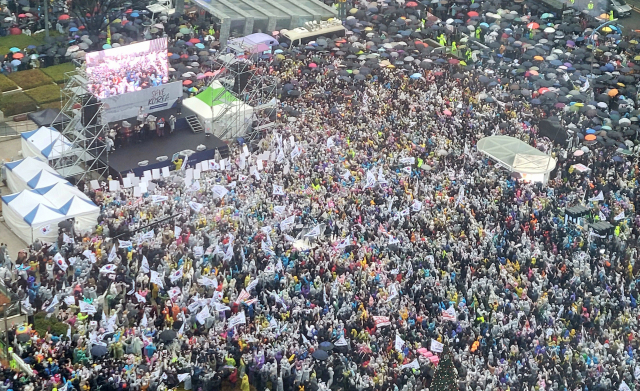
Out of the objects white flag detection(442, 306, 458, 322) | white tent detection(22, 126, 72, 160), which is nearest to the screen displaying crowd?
white tent detection(22, 126, 72, 160)

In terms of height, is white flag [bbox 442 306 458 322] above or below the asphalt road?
above

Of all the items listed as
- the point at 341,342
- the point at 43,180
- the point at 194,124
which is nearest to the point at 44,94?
the point at 194,124

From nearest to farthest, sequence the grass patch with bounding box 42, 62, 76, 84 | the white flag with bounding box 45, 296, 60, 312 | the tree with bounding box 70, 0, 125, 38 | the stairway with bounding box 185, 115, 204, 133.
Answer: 1. the white flag with bounding box 45, 296, 60, 312
2. the stairway with bounding box 185, 115, 204, 133
3. the grass patch with bounding box 42, 62, 76, 84
4. the tree with bounding box 70, 0, 125, 38

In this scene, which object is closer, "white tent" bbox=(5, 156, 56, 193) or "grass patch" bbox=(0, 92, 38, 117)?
"white tent" bbox=(5, 156, 56, 193)

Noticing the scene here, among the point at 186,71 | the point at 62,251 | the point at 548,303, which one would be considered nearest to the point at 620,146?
the point at 548,303

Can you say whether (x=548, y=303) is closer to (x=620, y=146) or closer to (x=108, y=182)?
(x=620, y=146)

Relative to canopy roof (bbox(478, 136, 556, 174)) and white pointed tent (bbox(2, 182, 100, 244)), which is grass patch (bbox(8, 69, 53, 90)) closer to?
white pointed tent (bbox(2, 182, 100, 244))

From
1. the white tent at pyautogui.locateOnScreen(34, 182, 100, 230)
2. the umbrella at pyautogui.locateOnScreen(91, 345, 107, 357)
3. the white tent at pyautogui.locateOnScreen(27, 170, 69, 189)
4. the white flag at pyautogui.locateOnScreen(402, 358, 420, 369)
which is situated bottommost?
the white tent at pyautogui.locateOnScreen(27, 170, 69, 189)

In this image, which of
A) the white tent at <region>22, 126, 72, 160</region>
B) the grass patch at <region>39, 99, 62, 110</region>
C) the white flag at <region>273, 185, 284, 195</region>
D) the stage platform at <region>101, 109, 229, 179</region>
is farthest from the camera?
the grass patch at <region>39, 99, 62, 110</region>
